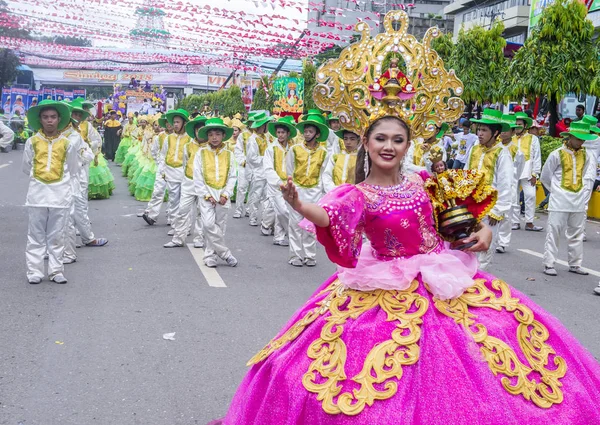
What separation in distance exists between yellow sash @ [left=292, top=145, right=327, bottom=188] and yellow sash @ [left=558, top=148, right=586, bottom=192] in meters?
3.00

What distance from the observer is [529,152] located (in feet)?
42.0

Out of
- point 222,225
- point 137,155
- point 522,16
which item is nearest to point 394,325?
point 222,225

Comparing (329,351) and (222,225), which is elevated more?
(329,351)

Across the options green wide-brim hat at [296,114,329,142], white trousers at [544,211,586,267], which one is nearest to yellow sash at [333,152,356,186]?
green wide-brim hat at [296,114,329,142]

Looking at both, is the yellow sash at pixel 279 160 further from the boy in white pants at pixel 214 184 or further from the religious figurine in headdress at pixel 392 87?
the religious figurine in headdress at pixel 392 87

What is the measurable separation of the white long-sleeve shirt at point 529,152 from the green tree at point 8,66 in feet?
152

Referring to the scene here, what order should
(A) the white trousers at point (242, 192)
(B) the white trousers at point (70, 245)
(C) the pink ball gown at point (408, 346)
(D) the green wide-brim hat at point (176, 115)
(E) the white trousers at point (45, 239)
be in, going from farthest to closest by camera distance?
(A) the white trousers at point (242, 192), (D) the green wide-brim hat at point (176, 115), (B) the white trousers at point (70, 245), (E) the white trousers at point (45, 239), (C) the pink ball gown at point (408, 346)

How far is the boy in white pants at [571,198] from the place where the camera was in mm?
9375

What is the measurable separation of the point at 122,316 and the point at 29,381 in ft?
5.44

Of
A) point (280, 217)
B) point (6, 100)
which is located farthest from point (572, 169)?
point (6, 100)


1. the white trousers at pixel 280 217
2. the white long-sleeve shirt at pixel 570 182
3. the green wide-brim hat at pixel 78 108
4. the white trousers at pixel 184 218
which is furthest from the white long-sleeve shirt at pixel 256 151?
the white long-sleeve shirt at pixel 570 182

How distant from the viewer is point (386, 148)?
11.5 feet

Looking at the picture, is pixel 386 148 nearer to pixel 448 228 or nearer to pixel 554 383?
pixel 448 228

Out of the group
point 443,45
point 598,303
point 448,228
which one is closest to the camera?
point 448,228
